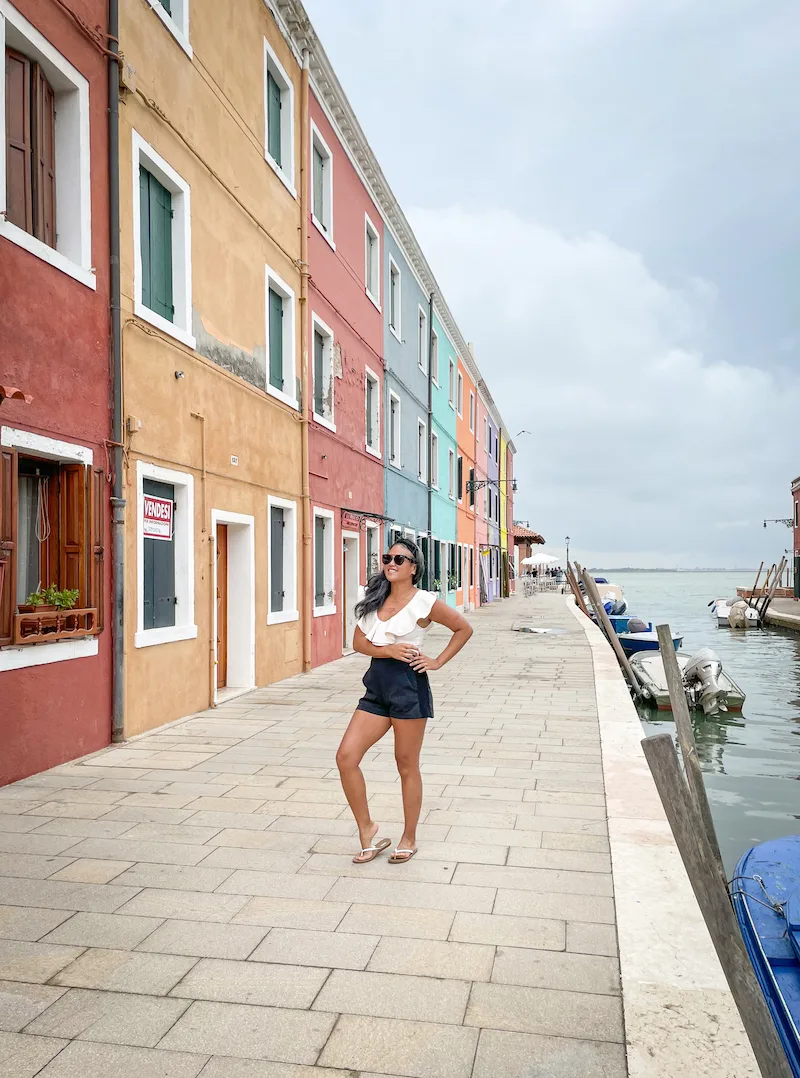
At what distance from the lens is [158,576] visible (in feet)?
28.2

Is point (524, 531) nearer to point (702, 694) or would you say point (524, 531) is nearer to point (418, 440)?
point (418, 440)

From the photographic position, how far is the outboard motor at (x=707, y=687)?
49.8 feet

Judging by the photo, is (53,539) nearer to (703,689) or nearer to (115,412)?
(115,412)

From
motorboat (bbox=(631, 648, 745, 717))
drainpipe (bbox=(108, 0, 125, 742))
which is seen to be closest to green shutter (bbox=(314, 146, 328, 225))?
drainpipe (bbox=(108, 0, 125, 742))

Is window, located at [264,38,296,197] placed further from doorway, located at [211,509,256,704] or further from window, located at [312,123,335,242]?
doorway, located at [211,509,256,704]

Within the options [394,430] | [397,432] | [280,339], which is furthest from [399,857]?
[397,432]

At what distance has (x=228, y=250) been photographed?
10.3 m

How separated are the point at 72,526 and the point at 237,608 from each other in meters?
4.02

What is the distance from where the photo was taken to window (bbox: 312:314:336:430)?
14117 mm

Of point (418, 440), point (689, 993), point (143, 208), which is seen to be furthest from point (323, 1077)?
point (418, 440)

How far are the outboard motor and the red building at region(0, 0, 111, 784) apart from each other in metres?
11.0

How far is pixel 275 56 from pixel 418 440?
12.2m

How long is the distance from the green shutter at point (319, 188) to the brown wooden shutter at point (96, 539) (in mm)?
8243

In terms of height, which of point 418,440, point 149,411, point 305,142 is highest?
point 305,142
